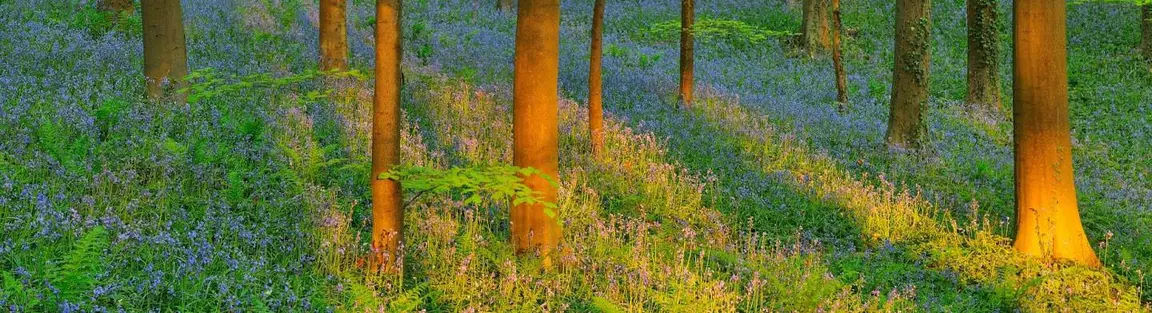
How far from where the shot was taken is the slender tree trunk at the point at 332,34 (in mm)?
12117

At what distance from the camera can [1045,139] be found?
25.9 feet

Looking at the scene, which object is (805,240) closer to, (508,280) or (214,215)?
(508,280)

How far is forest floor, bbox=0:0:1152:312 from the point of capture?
16.1ft

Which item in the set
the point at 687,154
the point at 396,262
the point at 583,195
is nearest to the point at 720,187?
the point at 687,154

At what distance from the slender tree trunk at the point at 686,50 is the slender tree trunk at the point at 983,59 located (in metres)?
6.17

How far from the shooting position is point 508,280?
525cm

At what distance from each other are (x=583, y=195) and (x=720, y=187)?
206 centimetres

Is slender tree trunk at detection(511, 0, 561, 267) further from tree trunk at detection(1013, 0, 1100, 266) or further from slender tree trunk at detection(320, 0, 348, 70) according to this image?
slender tree trunk at detection(320, 0, 348, 70)

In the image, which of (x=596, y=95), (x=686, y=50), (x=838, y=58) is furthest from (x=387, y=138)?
(x=838, y=58)

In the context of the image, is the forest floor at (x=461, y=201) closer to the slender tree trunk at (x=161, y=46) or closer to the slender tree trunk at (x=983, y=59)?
the slender tree trunk at (x=161, y=46)

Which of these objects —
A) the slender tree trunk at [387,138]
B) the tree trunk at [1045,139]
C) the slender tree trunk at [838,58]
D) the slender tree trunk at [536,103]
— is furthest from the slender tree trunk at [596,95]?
the slender tree trunk at [838,58]

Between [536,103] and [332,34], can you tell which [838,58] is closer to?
[332,34]

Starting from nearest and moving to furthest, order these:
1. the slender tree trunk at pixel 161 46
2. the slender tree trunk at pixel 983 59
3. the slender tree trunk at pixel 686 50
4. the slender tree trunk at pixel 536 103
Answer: the slender tree trunk at pixel 536 103 < the slender tree trunk at pixel 161 46 < the slender tree trunk at pixel 686 50 < the slender tree trunk at pixel 983 59

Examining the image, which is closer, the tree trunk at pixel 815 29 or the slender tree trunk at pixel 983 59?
the slender tree trunk at pixel 983 59
